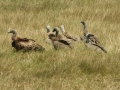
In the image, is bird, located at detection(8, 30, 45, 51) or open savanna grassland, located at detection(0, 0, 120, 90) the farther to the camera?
bird, located at detection(8, 30, 45, 51)

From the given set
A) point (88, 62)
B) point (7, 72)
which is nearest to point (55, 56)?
point (88, 62)

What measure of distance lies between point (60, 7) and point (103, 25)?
3.42 meters

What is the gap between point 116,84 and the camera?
726 centimetres

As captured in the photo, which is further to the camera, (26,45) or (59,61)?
(26,45)

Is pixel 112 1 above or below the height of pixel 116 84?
above

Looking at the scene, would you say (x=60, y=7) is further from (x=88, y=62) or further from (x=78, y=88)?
(x=78, y=88)

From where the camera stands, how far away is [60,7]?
1623 cm

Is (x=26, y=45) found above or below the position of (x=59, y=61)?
above

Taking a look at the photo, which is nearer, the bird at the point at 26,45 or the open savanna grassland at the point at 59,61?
the open savanna grassland at the point at 59,61

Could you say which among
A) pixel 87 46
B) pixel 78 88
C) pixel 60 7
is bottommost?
pixel 78 88

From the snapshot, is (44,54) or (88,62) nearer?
(88,62)

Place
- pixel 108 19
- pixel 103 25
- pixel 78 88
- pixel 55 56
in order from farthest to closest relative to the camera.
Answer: pixel 108 19
pixel 103 25
pixel 55 56
pixel 78 88

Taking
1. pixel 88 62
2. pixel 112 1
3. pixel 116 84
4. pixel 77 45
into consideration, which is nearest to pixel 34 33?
pixel 77 45

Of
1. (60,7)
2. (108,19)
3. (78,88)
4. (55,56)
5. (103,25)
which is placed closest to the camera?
(78,88)
